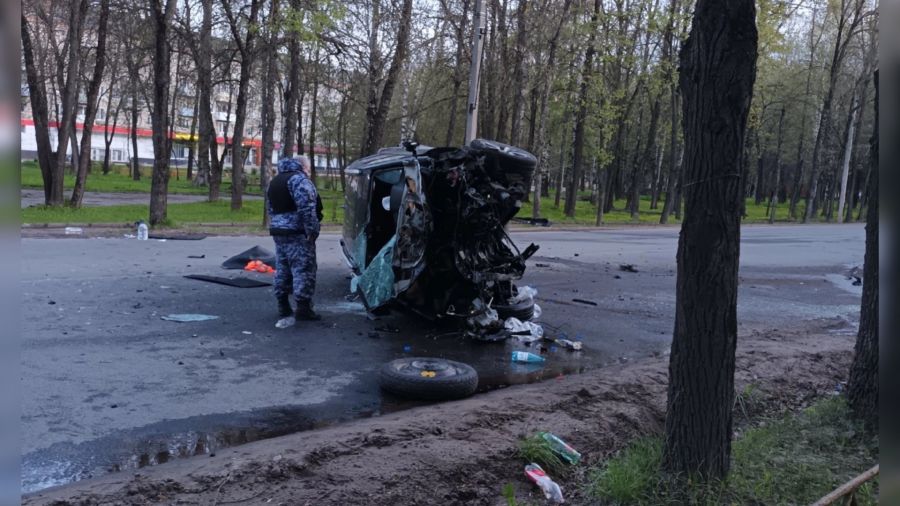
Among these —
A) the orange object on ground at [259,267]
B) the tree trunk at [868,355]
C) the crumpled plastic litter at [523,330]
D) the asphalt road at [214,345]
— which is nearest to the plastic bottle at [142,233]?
the asphalt road at [214,345]

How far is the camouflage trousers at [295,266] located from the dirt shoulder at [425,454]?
10.3 feet

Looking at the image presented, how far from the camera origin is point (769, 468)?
482 centimetres

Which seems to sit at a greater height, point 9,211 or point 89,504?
point 9,211

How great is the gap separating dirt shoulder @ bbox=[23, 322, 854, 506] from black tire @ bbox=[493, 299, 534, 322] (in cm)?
228

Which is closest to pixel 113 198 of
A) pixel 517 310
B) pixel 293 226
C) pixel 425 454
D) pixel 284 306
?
pixel 284 306

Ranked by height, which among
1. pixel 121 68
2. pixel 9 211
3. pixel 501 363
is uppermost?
pixel 121 68

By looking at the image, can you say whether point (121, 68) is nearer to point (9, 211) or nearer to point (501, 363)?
point (501, 363)

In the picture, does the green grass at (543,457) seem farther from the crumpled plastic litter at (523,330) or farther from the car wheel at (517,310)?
the car wheel at (517,310)

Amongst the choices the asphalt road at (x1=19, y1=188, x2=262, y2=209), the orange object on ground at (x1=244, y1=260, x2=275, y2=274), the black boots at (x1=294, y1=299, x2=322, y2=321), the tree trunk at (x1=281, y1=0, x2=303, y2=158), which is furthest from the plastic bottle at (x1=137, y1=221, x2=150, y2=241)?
the asphalt road at (x1=19, y1=188, x2=262, y2=209)

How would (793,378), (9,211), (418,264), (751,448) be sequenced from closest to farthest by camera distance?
1. (9,211)
2. (751,448)
3. (793,378)
4. (418,264)

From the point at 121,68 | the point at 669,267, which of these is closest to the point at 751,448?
the point at 669,267

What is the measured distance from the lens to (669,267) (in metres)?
17.6

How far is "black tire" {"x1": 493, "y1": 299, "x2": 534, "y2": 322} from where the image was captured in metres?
9.40

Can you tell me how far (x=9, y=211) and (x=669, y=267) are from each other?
17416 millimetres
